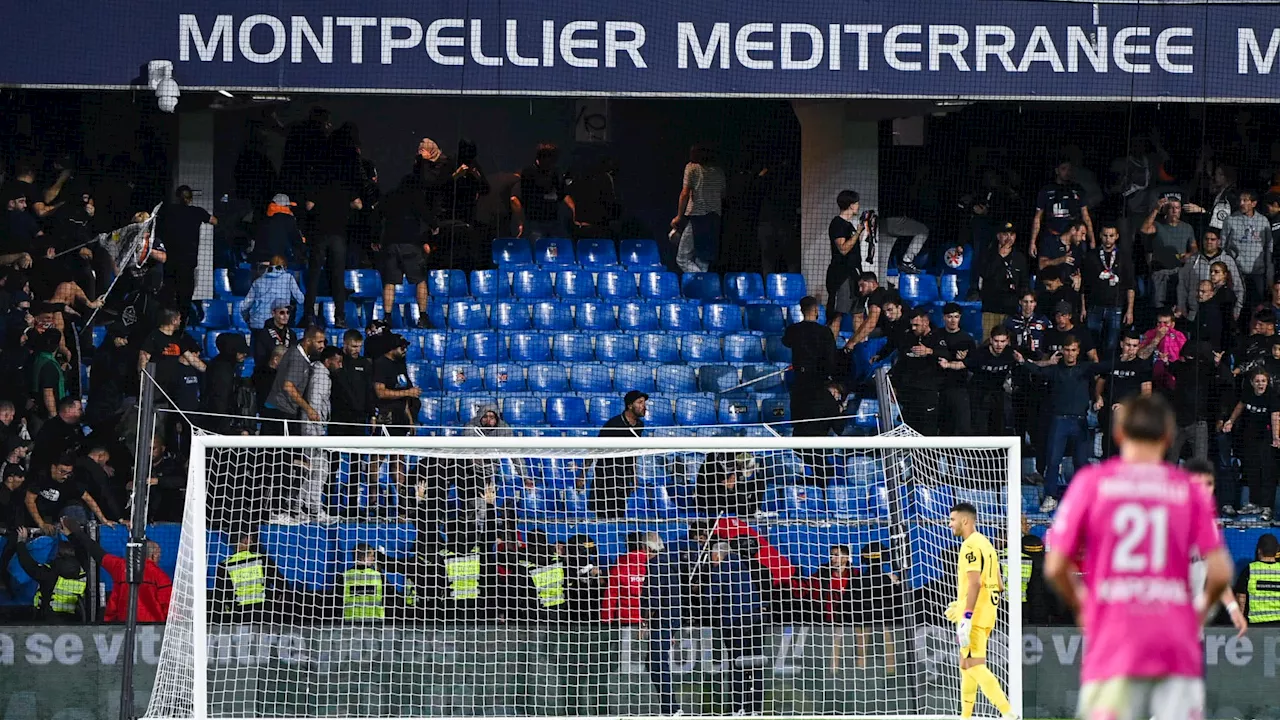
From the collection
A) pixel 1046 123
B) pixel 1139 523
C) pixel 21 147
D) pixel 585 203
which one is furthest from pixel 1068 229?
pixel 1139 523

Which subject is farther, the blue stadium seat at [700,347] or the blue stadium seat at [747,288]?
the blue stadium seat at [747,288]

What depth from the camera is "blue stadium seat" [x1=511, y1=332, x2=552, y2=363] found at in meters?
14.3

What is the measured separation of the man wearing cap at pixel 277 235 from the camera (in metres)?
14.0

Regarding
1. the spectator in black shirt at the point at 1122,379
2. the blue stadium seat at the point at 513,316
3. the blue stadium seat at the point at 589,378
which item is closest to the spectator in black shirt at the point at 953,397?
the spectator in black shirt at the point at 1122,379

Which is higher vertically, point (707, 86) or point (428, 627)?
point (707, 86)

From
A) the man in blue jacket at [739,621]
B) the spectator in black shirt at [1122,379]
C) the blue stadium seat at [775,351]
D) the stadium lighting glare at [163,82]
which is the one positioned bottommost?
the man in blue jacket at [739,621]

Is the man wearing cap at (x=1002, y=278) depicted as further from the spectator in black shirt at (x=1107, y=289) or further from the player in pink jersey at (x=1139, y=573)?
the player in pink jersey at (x=1139, y=573)

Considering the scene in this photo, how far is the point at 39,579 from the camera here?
38.7ft

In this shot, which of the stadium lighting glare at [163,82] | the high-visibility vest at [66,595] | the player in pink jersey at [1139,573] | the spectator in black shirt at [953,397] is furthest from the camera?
the spectator in black shirt at [953,397]

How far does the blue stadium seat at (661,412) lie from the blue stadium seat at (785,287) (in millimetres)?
1424

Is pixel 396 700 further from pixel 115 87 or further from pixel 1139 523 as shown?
pixel 1139 523

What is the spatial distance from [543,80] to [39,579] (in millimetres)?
4773

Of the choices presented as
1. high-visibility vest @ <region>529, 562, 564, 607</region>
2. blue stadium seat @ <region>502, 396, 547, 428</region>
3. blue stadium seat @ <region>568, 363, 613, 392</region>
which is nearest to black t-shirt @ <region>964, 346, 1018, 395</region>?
blue stadium seat @ <region>568, 363, 613, 392</region>

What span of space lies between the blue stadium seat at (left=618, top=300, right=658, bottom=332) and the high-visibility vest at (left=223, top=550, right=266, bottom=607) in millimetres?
4050
